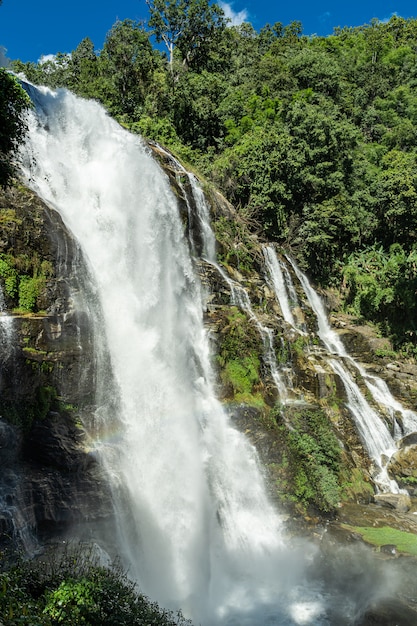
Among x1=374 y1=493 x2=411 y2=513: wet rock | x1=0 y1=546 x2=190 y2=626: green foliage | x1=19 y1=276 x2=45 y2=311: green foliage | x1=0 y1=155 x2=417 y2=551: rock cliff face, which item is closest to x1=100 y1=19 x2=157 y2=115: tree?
x1=0 y1=155 x2=417 y2=551: rock cliff face

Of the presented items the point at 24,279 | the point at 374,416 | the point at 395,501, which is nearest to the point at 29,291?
the point at 24,279

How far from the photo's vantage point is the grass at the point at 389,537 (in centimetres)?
1177

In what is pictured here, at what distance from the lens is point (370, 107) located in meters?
41.5

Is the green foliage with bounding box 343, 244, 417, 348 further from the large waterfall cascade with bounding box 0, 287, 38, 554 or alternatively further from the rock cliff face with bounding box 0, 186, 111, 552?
the large waterfall cascade with bounding box 0, 287, 38, 554

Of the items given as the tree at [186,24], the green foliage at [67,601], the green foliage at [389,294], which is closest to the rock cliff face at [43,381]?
the green foliage at [67,601]

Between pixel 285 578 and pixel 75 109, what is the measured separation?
19.4 metres

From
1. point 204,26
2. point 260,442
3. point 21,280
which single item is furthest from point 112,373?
point 204,26

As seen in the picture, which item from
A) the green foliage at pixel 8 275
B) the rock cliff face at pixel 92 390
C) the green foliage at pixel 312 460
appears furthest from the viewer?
the green foliage at pixel 312 460

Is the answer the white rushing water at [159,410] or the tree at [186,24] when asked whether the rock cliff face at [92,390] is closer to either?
the white rushing water at [159,410]

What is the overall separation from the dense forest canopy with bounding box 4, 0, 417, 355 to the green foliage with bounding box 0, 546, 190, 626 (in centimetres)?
2109

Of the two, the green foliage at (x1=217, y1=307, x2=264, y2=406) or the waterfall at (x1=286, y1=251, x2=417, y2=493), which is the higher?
the green foliage at (x1=217, y1=307, x2=264, y2=406)

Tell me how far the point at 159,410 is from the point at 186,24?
33421 millimetres

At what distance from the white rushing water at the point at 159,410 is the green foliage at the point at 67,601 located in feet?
11.7

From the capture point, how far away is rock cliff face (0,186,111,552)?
10.2 metres
